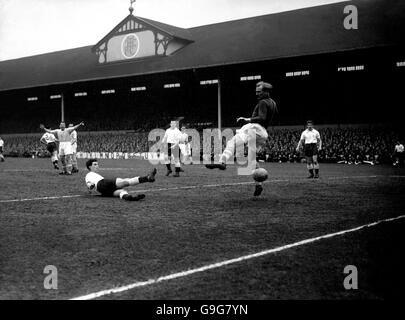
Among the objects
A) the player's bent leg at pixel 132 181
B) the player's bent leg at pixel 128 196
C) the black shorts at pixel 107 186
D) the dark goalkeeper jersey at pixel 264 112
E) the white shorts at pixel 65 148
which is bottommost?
the player's bent leg at pixel 128 196

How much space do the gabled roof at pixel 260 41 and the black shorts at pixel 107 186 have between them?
1820cm

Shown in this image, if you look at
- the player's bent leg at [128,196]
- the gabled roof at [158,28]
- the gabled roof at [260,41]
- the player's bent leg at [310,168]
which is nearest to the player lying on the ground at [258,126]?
the player's bent leg at [128,196]

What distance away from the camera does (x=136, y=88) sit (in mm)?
34625

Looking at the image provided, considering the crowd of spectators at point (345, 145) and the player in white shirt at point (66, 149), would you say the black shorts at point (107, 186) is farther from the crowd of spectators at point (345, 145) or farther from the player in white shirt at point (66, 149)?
the crowd of spectators at point (345, 145)

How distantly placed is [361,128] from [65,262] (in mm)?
25344

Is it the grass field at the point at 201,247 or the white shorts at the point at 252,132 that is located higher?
the white shorts at the point at 252,132

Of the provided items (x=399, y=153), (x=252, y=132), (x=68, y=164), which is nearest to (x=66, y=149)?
(x=68, y=164)

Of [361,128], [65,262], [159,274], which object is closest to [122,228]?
[65,262]

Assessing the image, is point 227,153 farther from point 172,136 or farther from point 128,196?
point 172,136

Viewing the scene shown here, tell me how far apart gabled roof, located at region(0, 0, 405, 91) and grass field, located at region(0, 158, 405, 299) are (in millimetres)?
18363

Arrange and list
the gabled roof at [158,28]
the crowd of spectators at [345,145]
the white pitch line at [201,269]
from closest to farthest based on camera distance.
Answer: the white pitch line at [201,269] → the crowd of spectators at [345,145] → the gabled roof at [158,28]

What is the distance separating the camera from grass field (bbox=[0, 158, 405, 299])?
144 inches

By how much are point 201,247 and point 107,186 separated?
15.4 feet

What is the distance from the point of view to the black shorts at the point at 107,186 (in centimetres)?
927
